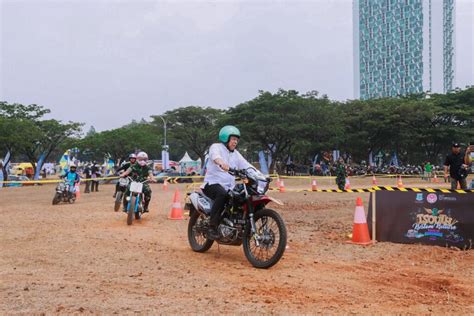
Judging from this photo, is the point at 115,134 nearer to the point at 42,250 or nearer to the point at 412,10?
the point at 42,250

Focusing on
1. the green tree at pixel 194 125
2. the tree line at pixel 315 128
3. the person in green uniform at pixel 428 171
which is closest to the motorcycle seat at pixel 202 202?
the person in green uniform at pixel 428 171

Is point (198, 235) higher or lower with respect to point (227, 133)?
lower

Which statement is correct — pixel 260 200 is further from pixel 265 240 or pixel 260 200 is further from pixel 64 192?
pixel 64 192

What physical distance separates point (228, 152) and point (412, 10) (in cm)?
7766

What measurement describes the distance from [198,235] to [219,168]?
1.28 metres

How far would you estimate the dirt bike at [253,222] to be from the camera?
5730 mm

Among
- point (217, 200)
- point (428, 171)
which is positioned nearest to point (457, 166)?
point (217, 200)

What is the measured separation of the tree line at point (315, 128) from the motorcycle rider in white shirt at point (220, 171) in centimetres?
3731

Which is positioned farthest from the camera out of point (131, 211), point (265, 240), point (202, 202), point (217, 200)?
point (131, 211)

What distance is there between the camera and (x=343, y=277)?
210 inches

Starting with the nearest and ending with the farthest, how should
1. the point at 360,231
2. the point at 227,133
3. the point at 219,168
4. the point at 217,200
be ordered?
the point at 217,200 → the point at 219,168 → the point at 227,133 → the point at 360,231

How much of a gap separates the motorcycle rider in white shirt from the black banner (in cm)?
289

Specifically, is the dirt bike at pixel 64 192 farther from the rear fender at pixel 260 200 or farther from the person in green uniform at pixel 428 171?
the person in green uniform at pixel 428 171

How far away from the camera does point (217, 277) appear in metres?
5.30
